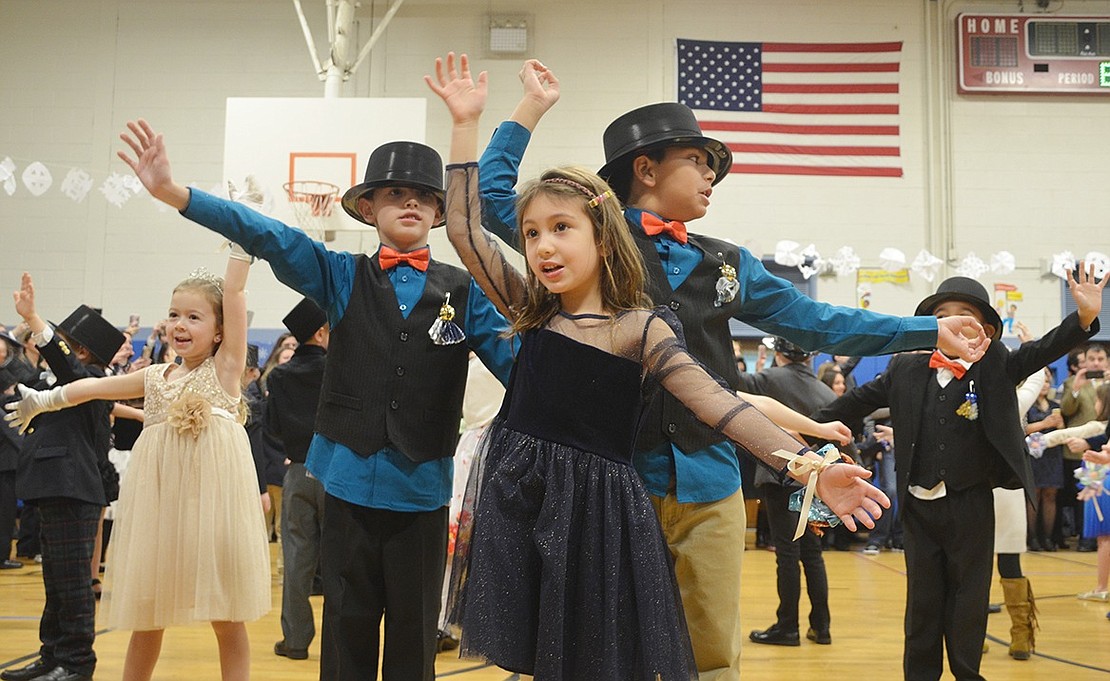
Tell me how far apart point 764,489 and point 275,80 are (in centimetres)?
971

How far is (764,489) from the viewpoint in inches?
243

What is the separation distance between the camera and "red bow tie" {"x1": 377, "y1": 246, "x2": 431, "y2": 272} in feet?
10.3

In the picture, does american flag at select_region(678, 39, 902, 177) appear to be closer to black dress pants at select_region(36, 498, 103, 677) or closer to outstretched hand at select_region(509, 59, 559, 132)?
black dress pants at select_region(36, 498, 103, 677)

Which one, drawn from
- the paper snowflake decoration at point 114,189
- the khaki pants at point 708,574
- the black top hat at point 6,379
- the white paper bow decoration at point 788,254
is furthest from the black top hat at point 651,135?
the white paper bow decoration at point 788,254

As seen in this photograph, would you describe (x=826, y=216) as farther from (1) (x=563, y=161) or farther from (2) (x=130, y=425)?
(2) (x=130, y=425)

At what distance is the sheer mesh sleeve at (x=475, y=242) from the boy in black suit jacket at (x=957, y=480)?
2.36 meters

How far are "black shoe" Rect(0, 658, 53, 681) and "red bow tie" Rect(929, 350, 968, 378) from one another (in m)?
4.07

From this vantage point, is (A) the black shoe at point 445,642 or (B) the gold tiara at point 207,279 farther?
(A) the black shoe at point 445,642

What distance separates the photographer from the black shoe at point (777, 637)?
573 cm

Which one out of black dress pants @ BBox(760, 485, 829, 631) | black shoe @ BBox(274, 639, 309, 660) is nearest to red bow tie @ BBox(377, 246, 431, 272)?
black shoe @ BBox(274, 639, 309, 660)

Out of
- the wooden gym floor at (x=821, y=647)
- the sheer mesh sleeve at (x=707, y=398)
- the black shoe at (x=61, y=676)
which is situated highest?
the sheer mesh sleeve at (x=707, y=398)

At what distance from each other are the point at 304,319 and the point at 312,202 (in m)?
4.59

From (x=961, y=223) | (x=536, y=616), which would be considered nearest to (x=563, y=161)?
(x=961, y=223)

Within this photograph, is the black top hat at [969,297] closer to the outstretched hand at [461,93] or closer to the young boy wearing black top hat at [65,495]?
the outstretched hand at [461,93]
